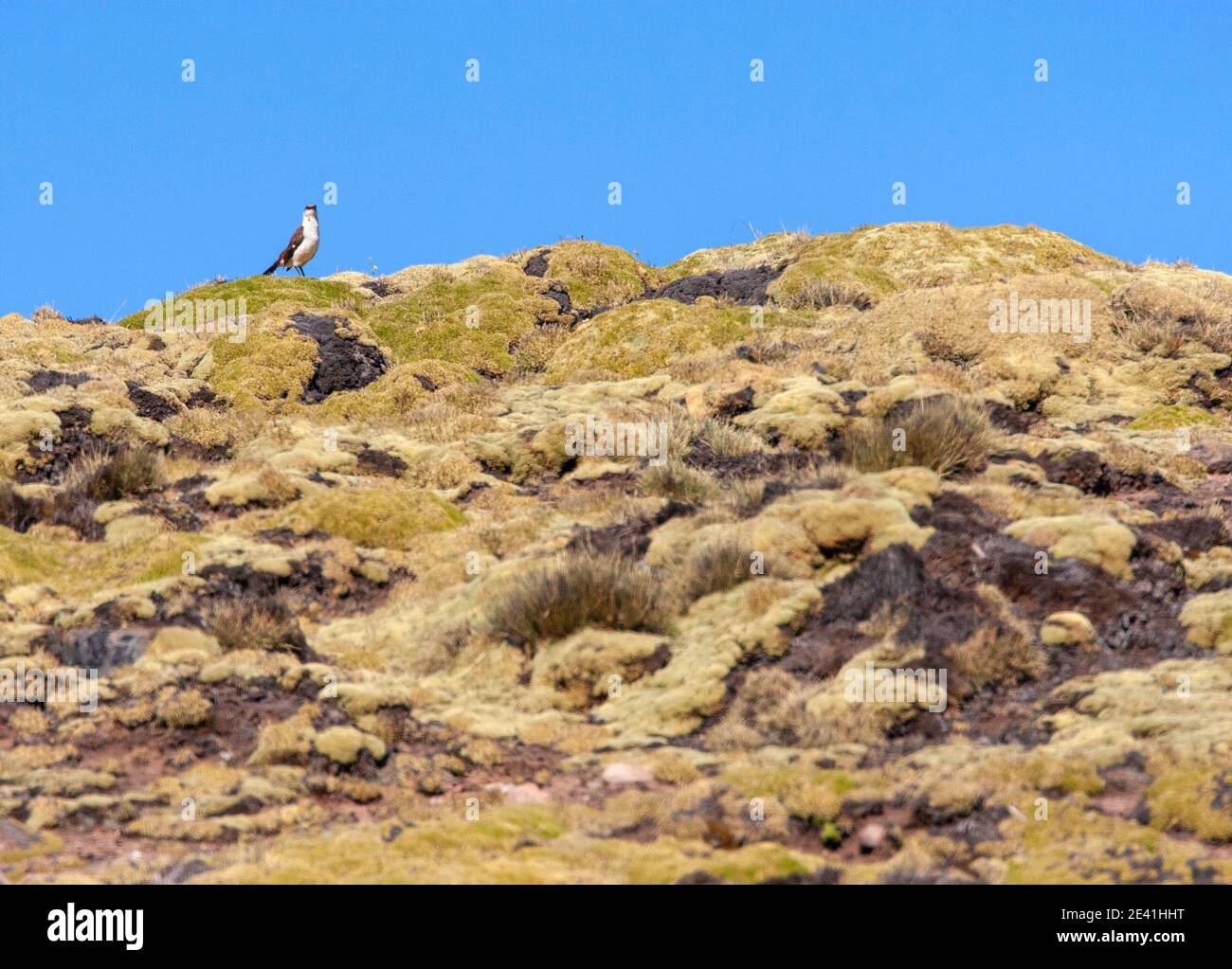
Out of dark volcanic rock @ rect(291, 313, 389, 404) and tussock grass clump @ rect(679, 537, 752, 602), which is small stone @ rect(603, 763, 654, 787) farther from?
dark volcanic rock @ rect(291, 313, 389, 404)

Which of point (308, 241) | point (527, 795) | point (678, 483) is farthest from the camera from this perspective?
point (308, 241)

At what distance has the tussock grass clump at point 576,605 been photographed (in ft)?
42.0

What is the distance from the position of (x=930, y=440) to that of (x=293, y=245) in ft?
66.1

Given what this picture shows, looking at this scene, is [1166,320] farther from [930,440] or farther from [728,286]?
[728,286]

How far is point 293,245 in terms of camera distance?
32125mm

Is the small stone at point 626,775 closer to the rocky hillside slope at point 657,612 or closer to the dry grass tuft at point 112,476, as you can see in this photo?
the rocky hillside slope at point 657,612

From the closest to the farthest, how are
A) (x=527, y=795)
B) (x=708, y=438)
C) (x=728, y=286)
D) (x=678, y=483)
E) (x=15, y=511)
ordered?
(x=527, y=795) < (x=15, y=511) < (x=678, y=483) < (x=708, y=438) < (x=728, y=286)

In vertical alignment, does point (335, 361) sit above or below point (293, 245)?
below

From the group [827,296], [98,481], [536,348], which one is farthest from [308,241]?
[98,481]

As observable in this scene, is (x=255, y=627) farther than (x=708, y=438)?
No

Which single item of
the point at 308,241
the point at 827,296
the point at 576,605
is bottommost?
the point at 576,605

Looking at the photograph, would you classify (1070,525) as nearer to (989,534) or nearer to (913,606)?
→ (989,534)

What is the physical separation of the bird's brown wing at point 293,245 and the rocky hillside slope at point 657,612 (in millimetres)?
8188

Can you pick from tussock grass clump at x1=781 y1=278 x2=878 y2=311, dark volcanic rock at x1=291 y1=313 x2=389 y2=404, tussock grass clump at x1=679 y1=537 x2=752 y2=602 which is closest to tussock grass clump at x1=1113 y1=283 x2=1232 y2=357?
tussock grass clump at x1=781 y1=278 x2=878 y2=311
